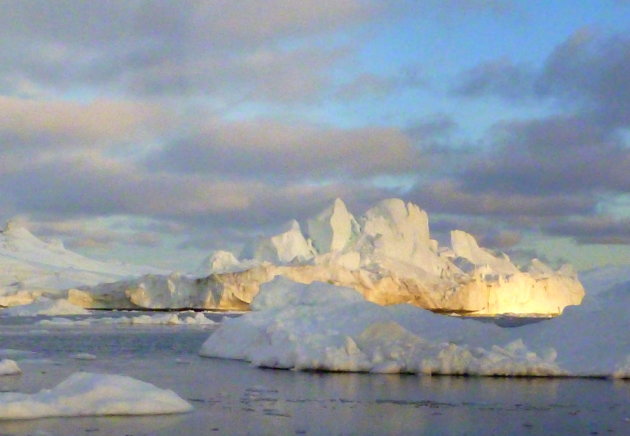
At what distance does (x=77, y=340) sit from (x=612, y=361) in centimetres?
1542

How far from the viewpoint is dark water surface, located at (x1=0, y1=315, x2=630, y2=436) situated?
383 inches

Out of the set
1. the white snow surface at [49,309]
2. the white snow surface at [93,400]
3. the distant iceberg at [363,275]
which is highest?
the distant iceberg at [363,275]

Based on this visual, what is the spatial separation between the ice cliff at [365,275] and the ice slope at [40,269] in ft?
14.8

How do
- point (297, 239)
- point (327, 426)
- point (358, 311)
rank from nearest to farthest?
1. point (327, 426)
2. point (358, 311)
3. point (297, 239)

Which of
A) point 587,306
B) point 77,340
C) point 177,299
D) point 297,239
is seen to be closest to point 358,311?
point 587,306

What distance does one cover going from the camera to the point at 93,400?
1048cm

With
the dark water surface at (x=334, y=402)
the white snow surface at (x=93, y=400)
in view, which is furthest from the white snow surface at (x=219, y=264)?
the white snow surface at (x=93, y=400)

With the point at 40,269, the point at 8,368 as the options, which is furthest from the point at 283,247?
the point at 8,368

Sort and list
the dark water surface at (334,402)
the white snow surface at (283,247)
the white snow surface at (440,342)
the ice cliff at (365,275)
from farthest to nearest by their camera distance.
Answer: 1. the white snow surface at (283,247)
2. the ice cliff at (365,275)
3. the white snow surface at (440,342)
4. the dark water surface at (334,402)

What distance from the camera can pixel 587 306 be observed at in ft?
56.2

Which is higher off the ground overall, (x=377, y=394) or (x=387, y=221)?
(x=387, y=221)

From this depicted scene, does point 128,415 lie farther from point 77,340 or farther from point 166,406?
point 77,340

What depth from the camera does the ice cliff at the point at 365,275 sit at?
51.8 metres

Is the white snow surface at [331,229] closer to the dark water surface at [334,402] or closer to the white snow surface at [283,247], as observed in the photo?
the white snow surface at [283,247]
